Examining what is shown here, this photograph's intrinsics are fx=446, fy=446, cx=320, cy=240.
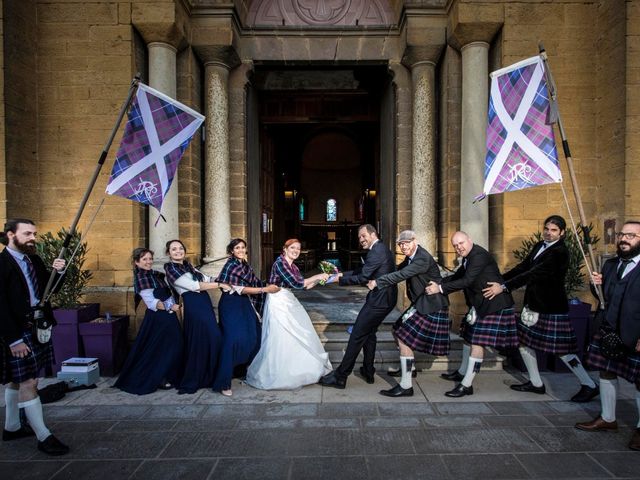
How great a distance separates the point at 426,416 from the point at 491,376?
5.15 ft

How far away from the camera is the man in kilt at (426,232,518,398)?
4.43 m

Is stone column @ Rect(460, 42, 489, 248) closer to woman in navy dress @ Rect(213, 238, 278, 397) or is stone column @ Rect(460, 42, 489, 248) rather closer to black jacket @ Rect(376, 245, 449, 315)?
black jacket @ Rect(376, 245, 449, 315)

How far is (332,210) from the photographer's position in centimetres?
2764

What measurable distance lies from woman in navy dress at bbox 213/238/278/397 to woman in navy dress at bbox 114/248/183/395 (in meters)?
0.52

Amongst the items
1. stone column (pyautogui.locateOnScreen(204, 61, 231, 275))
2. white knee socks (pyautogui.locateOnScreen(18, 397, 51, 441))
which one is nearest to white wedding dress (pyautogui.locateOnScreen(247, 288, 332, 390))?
white knee socks (pyautogui.locateOnScreen(18, 397, 51, 441))

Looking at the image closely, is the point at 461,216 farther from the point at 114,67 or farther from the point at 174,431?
the point at 114,67

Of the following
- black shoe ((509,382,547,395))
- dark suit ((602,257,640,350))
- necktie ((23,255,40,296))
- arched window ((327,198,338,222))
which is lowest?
black shoe ((509,382,547,395))

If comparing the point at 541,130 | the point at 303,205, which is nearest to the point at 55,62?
the point at 541,130

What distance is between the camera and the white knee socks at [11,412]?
3.57 metres

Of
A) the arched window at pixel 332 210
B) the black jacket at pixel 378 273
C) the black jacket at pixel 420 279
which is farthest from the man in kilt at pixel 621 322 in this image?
the arched window at pixel 332 210

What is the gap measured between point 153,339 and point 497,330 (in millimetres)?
3550

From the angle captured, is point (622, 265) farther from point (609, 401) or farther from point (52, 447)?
point (52, 447)

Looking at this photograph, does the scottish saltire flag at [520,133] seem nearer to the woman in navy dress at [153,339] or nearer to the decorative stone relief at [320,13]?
the decorative stone relief at [320,13]

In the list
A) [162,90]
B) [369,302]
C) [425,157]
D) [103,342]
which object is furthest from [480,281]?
[162,90]
